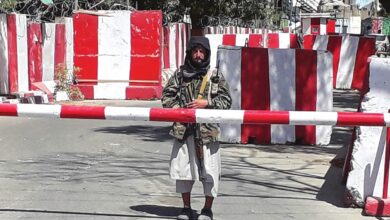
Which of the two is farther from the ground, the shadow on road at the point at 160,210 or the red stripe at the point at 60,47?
the red stripe at the point at 60,47

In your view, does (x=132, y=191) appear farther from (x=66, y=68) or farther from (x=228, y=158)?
(x=66, y=68)

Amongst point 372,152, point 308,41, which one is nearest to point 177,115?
point 372,152

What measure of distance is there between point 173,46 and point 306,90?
12.7 m

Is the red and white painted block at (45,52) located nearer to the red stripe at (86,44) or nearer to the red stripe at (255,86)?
the red stripe at (86,44)

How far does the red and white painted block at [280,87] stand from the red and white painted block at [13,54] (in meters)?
6.57

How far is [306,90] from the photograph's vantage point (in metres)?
10.2

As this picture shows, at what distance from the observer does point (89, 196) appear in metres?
6.75

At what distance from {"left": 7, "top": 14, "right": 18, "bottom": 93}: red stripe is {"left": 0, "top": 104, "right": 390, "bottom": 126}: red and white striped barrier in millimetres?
9766

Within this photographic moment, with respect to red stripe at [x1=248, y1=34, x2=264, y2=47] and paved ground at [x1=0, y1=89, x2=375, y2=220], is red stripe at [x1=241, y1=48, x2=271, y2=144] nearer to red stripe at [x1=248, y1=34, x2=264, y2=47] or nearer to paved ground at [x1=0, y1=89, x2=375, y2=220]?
paved ground at [x1=0, y1=89, x2=375, y2=220]

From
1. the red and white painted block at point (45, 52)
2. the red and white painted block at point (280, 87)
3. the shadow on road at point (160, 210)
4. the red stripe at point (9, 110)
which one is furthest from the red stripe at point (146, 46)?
the red stripe at point (9, 110)

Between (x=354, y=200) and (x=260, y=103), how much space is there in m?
4.08

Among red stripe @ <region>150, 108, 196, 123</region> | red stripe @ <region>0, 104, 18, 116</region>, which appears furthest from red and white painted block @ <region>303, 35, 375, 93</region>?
red stripe @ <region>0, 104, 18, 116</region>

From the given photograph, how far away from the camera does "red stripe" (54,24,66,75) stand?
17547mm

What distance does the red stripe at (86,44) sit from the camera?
16984mm
